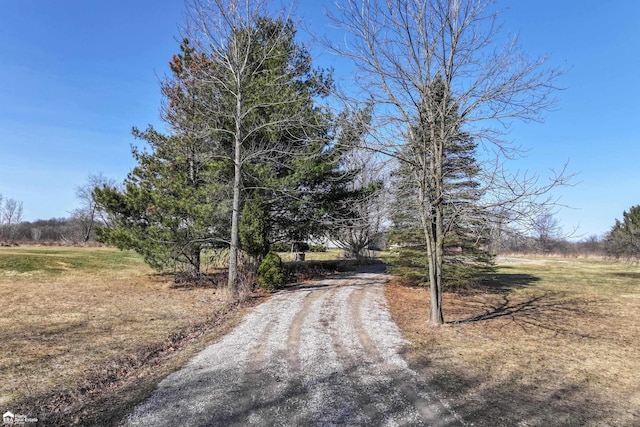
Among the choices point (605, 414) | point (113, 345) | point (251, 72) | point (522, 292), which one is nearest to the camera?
point (605, 414)

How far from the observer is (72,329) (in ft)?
24.3

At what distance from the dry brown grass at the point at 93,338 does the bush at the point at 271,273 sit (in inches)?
63.2

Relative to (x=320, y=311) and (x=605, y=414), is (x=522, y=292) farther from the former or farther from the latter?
(x=605, y=414)

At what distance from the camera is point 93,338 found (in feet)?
22.4

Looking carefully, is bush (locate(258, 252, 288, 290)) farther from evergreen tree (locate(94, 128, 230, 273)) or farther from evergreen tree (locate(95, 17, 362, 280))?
evergreen tree (locate(94, 128, 230, 273))

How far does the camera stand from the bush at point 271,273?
39.8 ft

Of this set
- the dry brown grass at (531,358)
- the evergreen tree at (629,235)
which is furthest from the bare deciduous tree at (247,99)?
the evergreen tree at (629,235)

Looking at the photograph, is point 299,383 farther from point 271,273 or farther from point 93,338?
point 271,273

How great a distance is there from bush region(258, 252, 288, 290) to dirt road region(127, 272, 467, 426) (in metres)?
4.12

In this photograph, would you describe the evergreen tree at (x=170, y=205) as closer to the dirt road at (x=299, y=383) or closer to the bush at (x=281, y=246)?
the bush at (x=281, y=246)

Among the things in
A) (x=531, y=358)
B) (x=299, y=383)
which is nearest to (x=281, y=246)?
(x=531, y=358)

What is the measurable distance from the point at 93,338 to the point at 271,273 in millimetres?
5995

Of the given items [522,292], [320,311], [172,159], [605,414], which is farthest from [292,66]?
[605,414]

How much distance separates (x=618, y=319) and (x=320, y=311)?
802 cm
